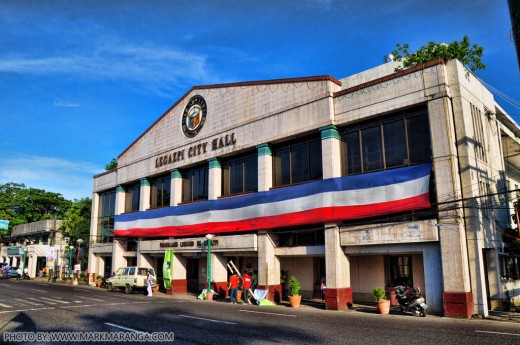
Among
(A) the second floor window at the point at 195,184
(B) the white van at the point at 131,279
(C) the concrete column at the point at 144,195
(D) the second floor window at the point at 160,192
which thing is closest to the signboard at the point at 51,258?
(C) the concrete column at the point at 144,195

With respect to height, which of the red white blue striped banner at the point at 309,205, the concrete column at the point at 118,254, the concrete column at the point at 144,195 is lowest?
the concrete column at the point at 118,254

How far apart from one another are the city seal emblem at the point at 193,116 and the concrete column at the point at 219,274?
9605 millimetres

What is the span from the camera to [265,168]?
86.1 feet

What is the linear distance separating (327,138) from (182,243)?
14134 mm

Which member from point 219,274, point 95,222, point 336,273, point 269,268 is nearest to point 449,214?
point 336,273

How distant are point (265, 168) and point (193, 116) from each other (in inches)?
377

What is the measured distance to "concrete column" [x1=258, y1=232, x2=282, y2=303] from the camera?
80.6 feet

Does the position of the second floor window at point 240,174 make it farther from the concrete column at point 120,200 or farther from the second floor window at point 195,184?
the concrete column at point 120,200

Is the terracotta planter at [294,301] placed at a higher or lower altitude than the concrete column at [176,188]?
lower

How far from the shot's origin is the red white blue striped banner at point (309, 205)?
1958 cm

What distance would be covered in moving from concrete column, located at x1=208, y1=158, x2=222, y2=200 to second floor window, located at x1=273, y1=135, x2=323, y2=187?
5.11 meters

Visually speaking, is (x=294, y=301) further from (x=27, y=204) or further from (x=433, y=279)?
(x=27, y=204)

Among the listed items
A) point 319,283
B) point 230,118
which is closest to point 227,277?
point 319,283

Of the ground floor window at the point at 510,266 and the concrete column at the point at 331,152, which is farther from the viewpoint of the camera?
the concrete column at the point at 331,152
